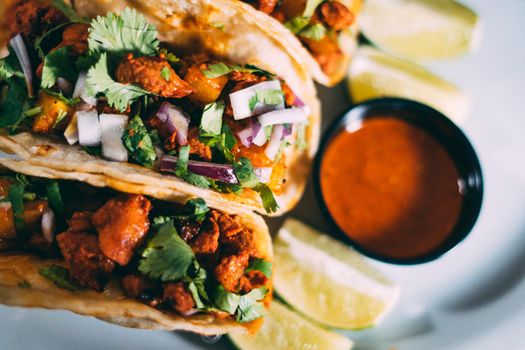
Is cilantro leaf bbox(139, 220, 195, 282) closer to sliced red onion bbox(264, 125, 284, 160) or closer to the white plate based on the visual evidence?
sliced red onion bbox(264, 125, 284, 160)

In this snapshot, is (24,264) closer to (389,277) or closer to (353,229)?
(353,229)

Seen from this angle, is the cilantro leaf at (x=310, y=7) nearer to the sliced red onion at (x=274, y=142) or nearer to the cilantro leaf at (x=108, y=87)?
the sliced red onion at (x=274, y=142)

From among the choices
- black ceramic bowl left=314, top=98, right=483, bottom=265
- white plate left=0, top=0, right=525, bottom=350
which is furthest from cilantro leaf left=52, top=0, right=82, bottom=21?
white plate left=0, top=0, right=525, bottom=350

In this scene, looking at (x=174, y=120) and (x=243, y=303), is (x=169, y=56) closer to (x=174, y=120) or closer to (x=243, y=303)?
(x=174, y=120)

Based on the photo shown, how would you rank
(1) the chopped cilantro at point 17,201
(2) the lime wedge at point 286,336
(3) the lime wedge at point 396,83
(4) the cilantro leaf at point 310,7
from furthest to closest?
(3) the lime wedge at point 396,83, (2) the lime wedge at point 286,336, (4) the cilantro leaf at point 310,7, (1) the chopped cilantro at point 17,201

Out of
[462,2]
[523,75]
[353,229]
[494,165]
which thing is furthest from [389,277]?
[462,2]

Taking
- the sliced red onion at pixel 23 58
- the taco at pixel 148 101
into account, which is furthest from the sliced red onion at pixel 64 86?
the sliced red onion at pixel 23 58

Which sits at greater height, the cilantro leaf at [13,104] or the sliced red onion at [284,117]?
the sliced red onion at [284,117]
